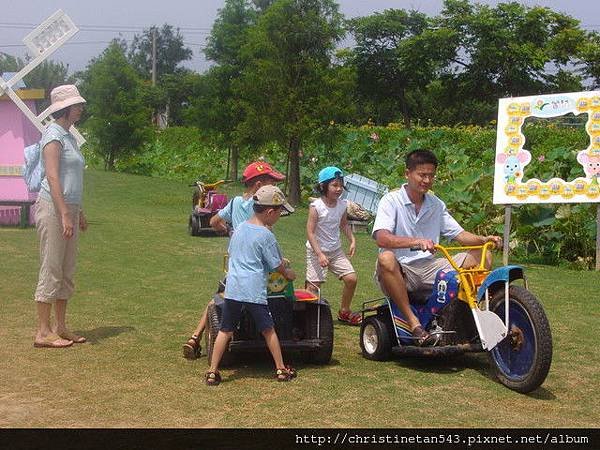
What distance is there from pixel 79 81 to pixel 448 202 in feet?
88.5

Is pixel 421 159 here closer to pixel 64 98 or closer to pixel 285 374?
pixel 285 374

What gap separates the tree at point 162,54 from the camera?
5603 cm

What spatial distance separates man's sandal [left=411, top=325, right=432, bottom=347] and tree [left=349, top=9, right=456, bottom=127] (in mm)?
44361

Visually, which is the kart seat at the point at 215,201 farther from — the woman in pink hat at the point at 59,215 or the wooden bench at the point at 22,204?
the woman in pink hat at the point at 59,215

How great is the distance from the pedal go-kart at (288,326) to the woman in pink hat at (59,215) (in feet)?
4.18

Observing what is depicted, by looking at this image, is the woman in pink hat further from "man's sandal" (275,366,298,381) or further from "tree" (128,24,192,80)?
"tree" (128,24,192,80)

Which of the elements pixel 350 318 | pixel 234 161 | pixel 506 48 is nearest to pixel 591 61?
pixel 506 48

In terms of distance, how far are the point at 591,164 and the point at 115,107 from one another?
23.4 metres

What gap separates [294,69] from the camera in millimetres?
20828

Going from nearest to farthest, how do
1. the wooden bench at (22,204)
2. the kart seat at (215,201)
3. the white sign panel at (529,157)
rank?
the white sign panel at (529,157), the kart seat at (215,201), the wooden bench at (22,204)

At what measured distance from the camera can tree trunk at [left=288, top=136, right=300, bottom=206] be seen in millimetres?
21328

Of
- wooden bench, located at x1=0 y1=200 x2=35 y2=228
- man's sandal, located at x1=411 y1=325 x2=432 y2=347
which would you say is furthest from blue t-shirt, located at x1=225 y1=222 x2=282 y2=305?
wooden bench, located at x1=0 y1=200 x2=35 y2=228

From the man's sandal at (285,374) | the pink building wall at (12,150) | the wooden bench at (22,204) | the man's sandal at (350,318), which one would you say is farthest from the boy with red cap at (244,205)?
the pink building wall at (12,150)

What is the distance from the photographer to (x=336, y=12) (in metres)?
20.8
